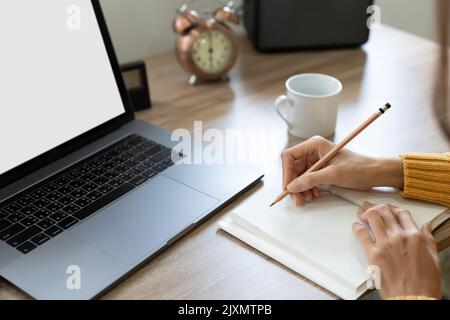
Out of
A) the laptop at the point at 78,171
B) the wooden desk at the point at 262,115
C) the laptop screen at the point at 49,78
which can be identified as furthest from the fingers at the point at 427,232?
the laptop screen at the point at 49,78

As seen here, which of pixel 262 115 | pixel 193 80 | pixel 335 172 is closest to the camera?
pixel 335 172

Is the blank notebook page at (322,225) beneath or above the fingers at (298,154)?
beneath

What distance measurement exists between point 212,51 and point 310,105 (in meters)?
0.33

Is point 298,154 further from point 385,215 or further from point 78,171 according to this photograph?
point 78,171

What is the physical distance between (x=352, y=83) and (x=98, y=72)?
0.59m

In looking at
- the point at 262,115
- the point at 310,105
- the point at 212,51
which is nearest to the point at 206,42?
the point at 212,51

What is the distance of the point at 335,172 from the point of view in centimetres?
89

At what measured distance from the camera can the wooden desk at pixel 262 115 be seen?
77 cm

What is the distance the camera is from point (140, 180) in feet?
3.14

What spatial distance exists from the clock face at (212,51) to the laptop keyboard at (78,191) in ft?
0.97

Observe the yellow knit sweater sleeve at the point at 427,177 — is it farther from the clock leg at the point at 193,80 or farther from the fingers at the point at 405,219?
the clock leg at the point at 193,80

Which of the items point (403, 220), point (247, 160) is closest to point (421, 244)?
point (403, 220)

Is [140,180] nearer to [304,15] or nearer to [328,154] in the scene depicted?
[328,154]

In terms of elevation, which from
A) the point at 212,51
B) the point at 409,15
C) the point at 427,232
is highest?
the point at 212,51
